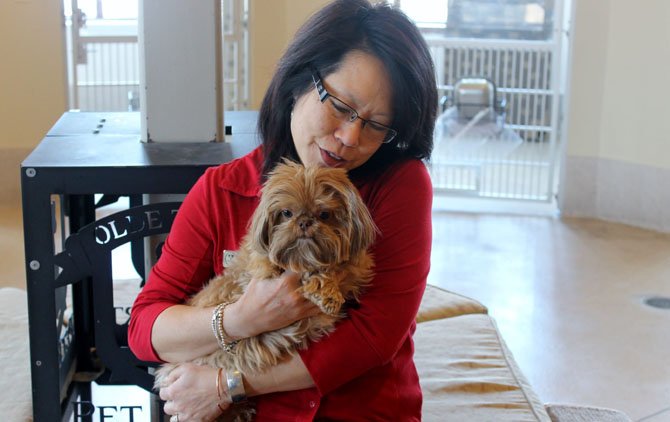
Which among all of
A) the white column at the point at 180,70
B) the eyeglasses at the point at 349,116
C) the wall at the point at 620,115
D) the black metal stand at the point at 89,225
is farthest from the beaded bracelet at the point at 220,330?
the wall at the point at 620,115

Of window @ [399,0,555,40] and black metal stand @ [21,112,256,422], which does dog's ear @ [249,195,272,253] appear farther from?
window @ [399,0,555,40]

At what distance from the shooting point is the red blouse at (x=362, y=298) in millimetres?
1594

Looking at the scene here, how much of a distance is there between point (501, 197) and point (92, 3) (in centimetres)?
294

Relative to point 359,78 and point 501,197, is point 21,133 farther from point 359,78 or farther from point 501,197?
point 359,78

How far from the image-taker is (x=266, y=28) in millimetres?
5492

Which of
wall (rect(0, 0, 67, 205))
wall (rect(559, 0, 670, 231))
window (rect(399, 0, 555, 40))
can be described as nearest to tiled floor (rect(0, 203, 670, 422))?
wall (rect(559, 0, 670, 231))

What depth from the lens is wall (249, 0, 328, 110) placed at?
17.9 feet

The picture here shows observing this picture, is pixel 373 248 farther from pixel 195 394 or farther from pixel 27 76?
pixel 27 76

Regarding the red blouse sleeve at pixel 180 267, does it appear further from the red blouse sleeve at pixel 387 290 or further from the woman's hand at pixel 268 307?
the red blouse sleeve at pixel 387 290

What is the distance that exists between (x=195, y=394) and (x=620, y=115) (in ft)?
14.2

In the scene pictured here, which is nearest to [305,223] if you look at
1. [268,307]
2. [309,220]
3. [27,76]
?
[309,220]

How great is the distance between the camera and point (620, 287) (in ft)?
14.7

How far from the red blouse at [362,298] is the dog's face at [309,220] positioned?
14 cm

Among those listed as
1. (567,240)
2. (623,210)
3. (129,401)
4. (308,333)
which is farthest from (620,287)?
(308,333)
